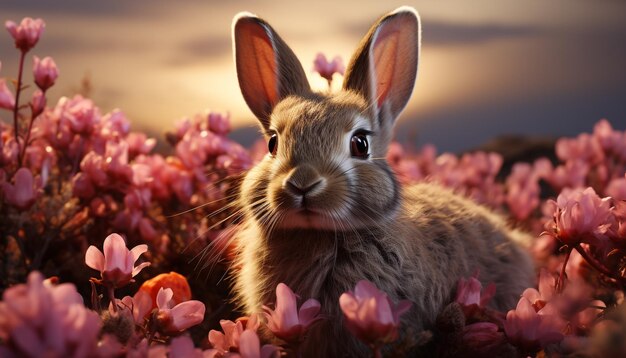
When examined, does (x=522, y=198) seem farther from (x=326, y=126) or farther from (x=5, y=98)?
(x=5, y=98)

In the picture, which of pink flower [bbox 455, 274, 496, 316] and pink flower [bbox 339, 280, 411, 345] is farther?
pink flower [bbox 455, 274, 496, 316]

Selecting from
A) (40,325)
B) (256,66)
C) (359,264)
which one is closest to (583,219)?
(359,264)

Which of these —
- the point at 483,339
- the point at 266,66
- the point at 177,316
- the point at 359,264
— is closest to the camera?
the point at 177,316

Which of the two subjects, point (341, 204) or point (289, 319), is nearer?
point (289, 319)

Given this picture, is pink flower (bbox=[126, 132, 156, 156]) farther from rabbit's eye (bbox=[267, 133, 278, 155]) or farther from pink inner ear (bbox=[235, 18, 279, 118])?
rabbit's eye (bbox=[267, 133, 278, 155])

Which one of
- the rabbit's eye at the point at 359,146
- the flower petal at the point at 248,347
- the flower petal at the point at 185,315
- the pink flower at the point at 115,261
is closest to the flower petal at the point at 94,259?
the pink flower at the point at 115,261

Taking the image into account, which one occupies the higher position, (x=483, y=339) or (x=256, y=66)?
(x=256, y=66)

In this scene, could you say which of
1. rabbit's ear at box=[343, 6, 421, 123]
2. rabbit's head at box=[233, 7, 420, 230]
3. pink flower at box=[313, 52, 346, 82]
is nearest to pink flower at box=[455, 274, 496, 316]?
rabbit's head at box=[233, 7, 420, 230]
